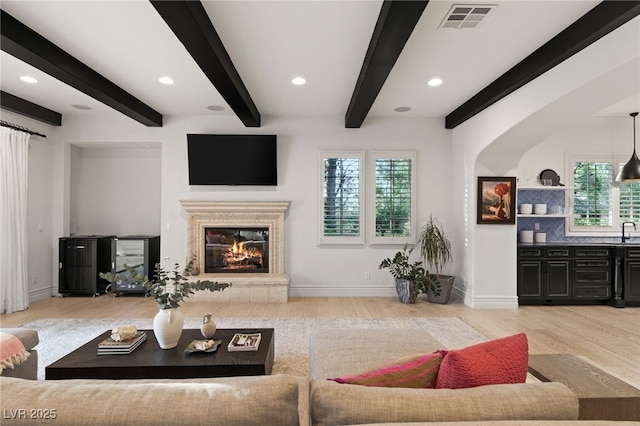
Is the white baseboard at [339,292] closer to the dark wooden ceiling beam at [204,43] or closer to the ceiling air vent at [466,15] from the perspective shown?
the dark wooden ceiling beam at [204,43]

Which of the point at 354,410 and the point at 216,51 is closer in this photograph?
the point at 354,410

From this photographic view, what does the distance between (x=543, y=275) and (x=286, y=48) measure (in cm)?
464

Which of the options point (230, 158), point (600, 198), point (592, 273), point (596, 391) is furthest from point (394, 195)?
point (596, 391)

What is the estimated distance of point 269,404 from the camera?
937 mm

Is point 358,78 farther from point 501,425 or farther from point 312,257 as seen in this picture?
point 501,425

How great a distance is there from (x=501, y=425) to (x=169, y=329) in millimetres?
2145

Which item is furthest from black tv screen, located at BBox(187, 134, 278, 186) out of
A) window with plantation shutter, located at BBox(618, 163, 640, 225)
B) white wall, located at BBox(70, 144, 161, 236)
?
window with plantation shutter, located at BBox(618, 163, 640, 225)

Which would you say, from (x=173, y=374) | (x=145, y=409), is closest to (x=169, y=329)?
(x=173, y=374)

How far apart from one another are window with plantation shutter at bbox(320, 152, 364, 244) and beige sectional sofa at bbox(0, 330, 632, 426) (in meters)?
4.71

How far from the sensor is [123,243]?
5.70m

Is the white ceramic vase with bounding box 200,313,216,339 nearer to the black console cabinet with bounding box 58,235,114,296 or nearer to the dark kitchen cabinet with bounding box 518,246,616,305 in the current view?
the black console cabinet with bounding box 58,235,114,296

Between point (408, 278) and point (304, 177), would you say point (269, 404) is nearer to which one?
point (408, 278)

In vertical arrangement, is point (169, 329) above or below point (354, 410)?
below

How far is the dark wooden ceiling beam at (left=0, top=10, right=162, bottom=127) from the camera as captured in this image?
293 centimetres
